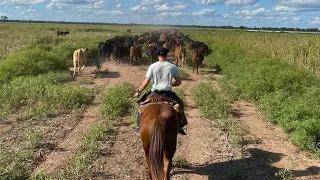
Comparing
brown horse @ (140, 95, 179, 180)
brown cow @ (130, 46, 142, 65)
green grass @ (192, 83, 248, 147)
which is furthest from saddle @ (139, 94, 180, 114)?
brown cow @ (130, 46, 142, 65)

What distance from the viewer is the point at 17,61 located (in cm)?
1455

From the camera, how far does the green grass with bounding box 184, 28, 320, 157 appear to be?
7602mm

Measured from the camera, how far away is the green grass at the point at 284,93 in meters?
7.60

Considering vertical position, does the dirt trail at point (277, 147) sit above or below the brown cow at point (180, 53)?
below

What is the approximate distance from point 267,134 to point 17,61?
34.9 ft

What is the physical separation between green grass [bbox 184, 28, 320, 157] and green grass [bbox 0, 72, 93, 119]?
17.5 ft

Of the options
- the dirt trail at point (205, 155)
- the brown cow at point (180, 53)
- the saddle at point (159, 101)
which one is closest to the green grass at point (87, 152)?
the dirt trail at point (205, 155)

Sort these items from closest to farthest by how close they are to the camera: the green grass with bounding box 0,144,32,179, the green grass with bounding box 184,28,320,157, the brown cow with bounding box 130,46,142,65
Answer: the green grass with bounding box 0,144,32,179 < the green grass with bounding box 184,28,320,157 < the brown cow with bounding box 130,46,142,65

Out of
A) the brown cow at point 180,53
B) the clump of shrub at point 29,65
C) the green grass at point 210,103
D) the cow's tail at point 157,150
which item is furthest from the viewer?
the brown cow at point 180,53

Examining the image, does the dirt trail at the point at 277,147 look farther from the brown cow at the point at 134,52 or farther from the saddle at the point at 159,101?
the brown cow at the point at 134,52

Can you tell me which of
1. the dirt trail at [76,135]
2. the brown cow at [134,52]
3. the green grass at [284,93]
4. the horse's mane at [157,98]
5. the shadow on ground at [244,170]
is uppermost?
the horse's mane at [157,98]

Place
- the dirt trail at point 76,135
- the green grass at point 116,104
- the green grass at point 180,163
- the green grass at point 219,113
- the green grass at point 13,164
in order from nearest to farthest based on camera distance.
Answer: the green grass at point 13,164 → the dirt trail at point 76,135 → the green grass at point 180,163 → the green grass at point 219,113 → the green grass at point 116,104

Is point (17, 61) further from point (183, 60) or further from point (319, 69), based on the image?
point (319, 69)

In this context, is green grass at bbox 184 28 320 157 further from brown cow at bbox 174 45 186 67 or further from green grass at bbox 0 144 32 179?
green grass at bbox 0 144 32 179
